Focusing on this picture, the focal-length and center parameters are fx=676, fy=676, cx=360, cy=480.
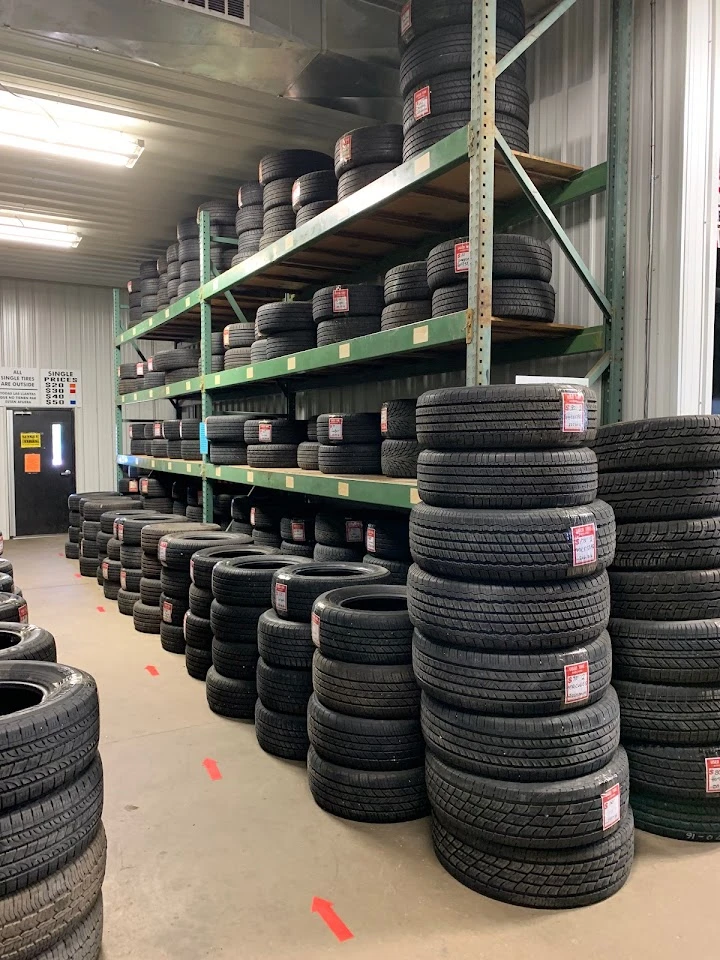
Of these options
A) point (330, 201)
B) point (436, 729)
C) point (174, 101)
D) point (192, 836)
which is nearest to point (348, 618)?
point (436, 729)

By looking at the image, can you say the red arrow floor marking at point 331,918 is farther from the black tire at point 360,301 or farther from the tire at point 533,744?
the black tire at point 360,301

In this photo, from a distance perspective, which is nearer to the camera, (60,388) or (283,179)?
(283,179)

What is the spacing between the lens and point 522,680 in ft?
7.97

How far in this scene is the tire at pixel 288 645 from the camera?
350 cm

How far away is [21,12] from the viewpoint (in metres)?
4.04

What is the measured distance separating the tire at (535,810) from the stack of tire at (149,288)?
28.4 ft

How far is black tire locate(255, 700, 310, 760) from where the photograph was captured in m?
3.52

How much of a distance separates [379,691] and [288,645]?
726 mm

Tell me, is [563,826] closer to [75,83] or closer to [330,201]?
[330,201]

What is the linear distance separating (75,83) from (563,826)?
6225 mm

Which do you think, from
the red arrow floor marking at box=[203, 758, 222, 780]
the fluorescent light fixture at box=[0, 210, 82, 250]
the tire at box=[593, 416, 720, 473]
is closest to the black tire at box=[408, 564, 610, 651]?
the tire at box=[593, 416, 720, 473]

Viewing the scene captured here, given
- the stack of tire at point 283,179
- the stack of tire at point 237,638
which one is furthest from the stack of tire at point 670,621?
the stack of tire at point 283,179

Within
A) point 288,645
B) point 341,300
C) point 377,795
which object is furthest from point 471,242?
point 377,795

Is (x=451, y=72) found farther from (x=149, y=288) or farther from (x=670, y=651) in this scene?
(x=149, y=288)
